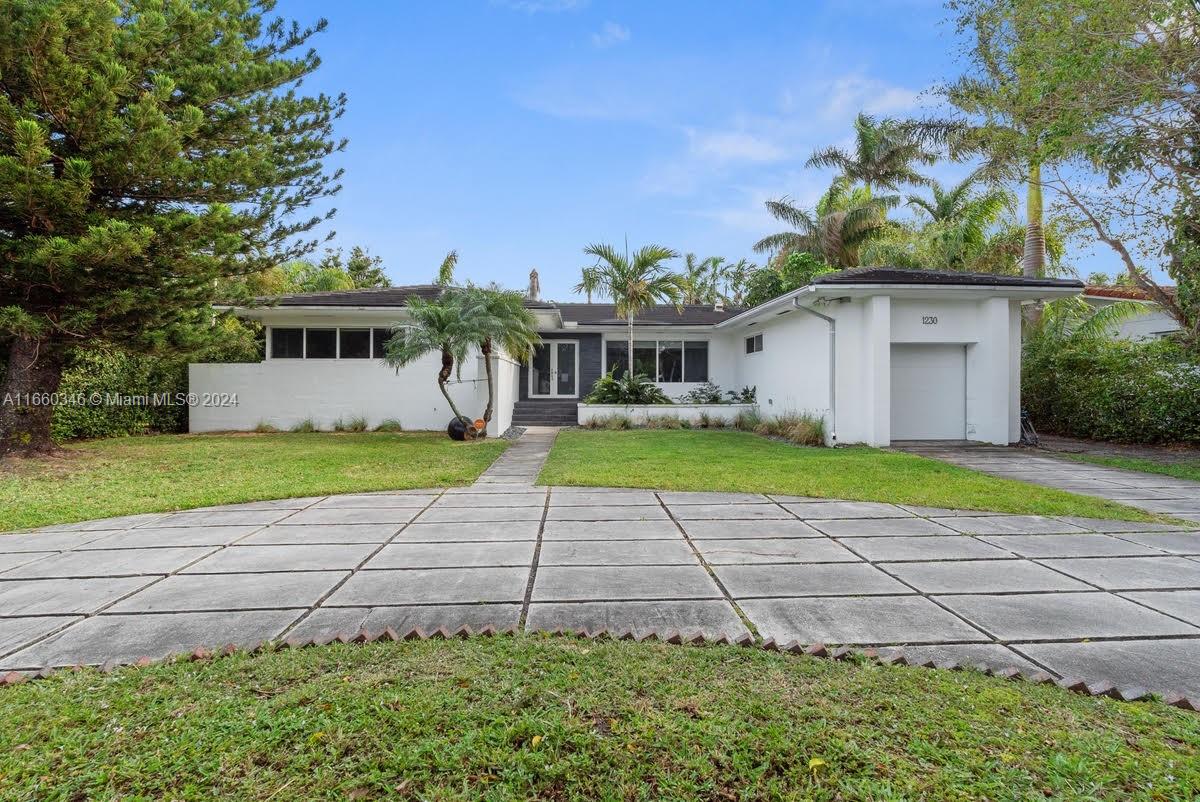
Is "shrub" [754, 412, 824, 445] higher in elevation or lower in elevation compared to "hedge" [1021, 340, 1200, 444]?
lower

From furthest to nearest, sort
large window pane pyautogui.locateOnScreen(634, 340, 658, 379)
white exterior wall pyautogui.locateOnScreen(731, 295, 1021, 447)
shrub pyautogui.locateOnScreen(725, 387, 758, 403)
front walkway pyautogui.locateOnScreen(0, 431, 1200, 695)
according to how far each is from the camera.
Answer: large window pane pyautogui.locateOnScreen(634, 340, 658, 379)
shrub pyautogui.locateOnScreen(725, 387, 758, 403)
white exterior wall pyautogui.locateOnScreen(731, 295, 1021, 447)
front walkway pyautogui.locateOnScreen(0, 431, 1200, 695)

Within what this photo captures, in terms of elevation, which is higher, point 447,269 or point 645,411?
point 447,269

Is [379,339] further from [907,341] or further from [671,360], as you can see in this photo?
[907,341]

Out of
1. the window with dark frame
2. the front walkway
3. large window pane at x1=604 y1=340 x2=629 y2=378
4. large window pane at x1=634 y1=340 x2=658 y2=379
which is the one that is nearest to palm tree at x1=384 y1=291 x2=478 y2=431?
the window with dark frame

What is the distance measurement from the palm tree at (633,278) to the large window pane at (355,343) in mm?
5533

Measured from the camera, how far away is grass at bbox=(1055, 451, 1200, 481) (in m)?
7.93

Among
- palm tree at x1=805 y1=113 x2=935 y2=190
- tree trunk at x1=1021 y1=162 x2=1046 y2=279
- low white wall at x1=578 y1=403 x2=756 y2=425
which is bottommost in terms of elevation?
low white wall at x1=578 y1=403 x2=756 y2=425

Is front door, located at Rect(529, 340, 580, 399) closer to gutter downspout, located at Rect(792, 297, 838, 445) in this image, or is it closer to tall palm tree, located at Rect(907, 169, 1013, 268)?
gutter downspout, located at Rect(792, 297, 838, 445)

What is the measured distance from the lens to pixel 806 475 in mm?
7648

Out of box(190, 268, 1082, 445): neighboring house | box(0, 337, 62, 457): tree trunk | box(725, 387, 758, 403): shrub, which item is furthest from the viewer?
box(725, 387, 758, 403): shrub

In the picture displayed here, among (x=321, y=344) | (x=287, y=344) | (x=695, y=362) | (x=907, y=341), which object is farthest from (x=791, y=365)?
(x=287, y=344)

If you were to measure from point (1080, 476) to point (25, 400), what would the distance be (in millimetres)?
15679

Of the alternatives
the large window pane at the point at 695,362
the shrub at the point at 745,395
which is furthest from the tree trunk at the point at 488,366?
the large window pane at the point at 695,362

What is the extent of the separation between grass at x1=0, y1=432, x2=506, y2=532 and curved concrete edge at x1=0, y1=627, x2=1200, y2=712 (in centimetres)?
410
